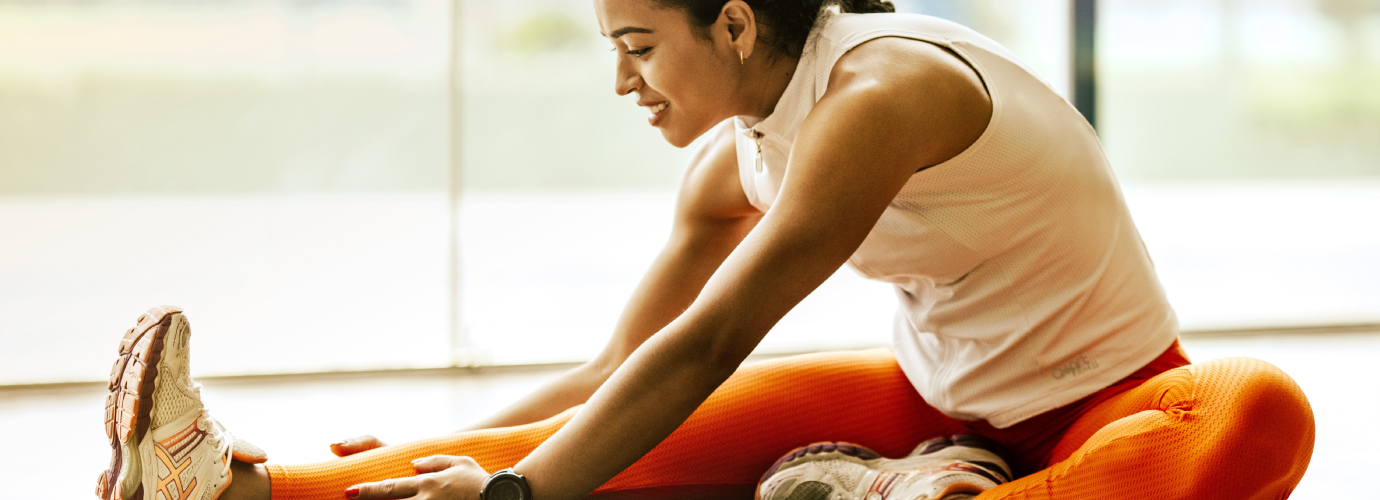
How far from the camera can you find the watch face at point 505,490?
1.02 meters

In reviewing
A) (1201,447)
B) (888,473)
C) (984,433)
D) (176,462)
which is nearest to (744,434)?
(888,473)

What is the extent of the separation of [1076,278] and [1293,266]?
301 cm

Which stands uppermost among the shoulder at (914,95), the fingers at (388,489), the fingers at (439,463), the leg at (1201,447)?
the shoulder at (914,95)

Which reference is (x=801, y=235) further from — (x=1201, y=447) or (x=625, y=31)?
(x=1201, y=447)

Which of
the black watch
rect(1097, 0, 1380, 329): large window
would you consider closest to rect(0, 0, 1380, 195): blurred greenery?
rect(1097, 0, 1380, 329): large window

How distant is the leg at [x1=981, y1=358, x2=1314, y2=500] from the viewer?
99 centimetres

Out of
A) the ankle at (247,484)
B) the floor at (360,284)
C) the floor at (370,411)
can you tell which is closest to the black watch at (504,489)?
the ankle at (247,484)

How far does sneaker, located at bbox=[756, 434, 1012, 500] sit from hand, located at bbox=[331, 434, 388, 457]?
0.56m

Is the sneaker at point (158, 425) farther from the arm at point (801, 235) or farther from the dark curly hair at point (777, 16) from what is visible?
the dark curly hair at point (777, 16)

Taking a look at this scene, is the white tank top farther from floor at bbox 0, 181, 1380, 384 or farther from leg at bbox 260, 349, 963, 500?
floor at bbox 0, 181, 1380, 384

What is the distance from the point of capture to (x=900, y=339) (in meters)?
1.33

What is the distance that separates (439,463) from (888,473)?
0.54 m

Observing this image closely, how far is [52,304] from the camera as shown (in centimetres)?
279

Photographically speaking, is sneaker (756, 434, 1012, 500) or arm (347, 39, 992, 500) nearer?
arm (347, 39, 992, 500)
